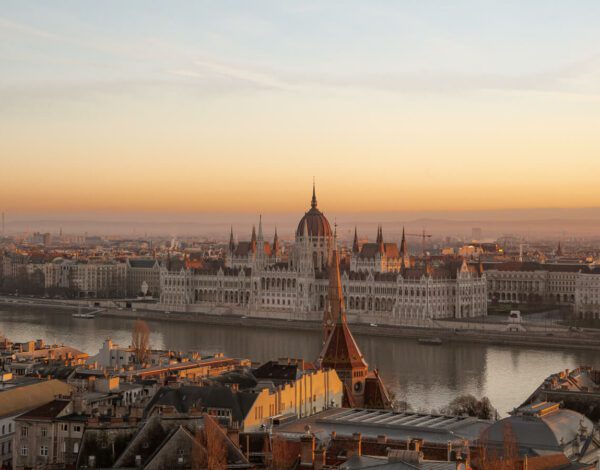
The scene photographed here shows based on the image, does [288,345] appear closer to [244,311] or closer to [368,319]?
[368,319]

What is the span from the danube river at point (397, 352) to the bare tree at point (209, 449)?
11.4 metres

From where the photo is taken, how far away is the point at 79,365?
21.2 m

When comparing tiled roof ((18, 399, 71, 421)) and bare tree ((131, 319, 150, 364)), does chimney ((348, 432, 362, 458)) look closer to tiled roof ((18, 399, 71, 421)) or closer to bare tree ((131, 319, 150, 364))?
tiled roof ((18, 399, 71, 421))

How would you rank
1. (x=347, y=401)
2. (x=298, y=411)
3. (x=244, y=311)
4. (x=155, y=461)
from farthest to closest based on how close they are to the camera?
(x=244, y=311) < (x=347, y=401) < (x=298, y=411) < (x=155, y=461)

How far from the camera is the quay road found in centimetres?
3709

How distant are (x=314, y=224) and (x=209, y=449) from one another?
41.9 meters

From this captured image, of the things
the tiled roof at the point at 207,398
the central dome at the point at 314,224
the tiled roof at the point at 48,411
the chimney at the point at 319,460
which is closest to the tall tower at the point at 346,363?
the tiled roof at the point at 207,398

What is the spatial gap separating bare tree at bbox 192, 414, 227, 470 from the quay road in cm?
2638

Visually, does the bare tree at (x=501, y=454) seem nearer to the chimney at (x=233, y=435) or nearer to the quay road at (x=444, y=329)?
the chimney at (x=233, y=435)

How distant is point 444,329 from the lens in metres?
41.5

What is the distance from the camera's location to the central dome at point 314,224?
52.4 metres

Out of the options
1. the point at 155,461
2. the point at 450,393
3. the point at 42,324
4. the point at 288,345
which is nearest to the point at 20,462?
the point at 155,461

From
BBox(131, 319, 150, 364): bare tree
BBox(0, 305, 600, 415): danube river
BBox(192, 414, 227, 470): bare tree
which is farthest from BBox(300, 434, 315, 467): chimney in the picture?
BBox(131, 319, 150, 364): bare tree

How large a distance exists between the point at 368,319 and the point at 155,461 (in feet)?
113
